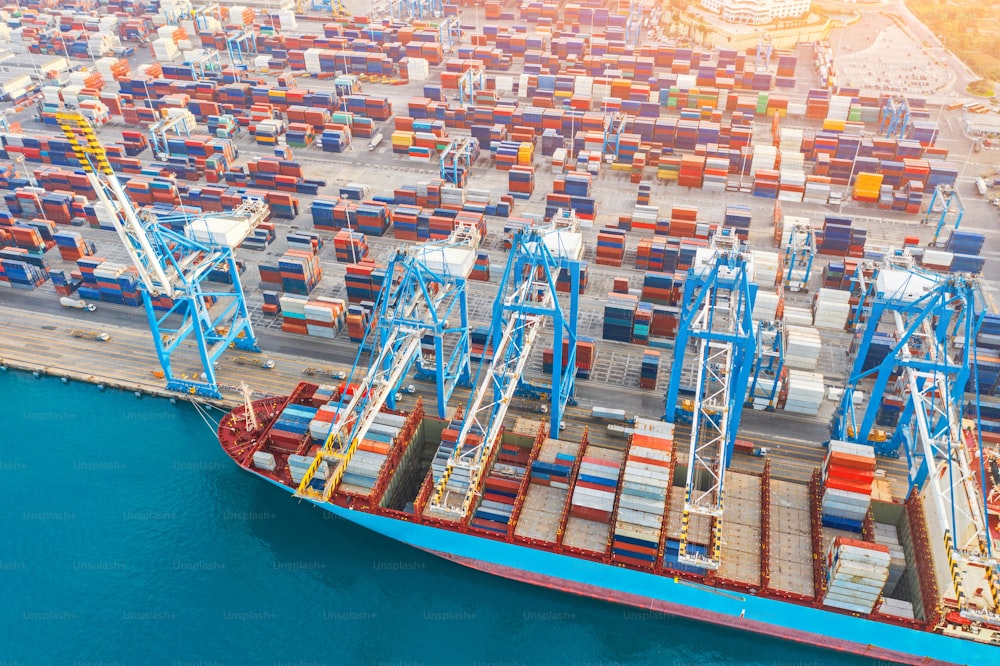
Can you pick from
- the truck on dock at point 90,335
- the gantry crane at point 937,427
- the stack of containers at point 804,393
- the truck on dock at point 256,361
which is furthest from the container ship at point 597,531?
the truck on dock at point 90,335

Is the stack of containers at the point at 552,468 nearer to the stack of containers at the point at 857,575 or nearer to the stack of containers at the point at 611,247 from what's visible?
the stack of containers at the point at 857,575

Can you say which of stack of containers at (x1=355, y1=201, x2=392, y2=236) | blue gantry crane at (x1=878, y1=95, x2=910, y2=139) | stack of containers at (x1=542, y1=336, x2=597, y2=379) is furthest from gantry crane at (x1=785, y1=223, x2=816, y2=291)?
stack of containers at (x1=355, y1=201, x2=392, y2=236)

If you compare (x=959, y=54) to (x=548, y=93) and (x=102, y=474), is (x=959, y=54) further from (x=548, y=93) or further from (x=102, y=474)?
(x=102, y=474)

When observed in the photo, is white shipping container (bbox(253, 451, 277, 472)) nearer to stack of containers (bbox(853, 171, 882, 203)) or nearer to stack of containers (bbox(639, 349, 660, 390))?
stack of containers (bbox(639, 349, 660, 390))

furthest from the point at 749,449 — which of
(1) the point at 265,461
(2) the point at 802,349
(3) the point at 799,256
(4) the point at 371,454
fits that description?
(1) the point at 265,461

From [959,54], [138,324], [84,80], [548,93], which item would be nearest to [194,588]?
[138,324]
